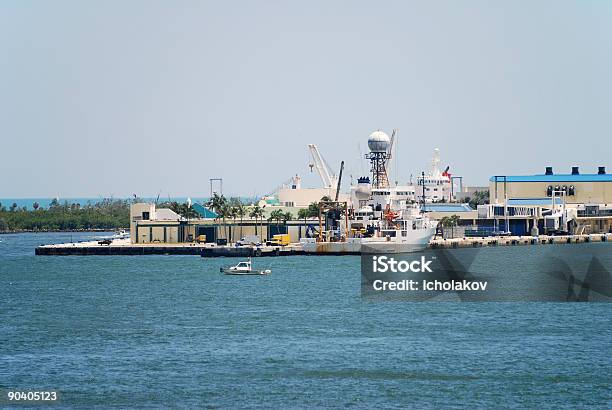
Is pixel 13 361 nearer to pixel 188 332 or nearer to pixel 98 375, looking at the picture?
pixel 98 375

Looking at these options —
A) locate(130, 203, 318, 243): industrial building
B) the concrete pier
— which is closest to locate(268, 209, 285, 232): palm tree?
locate(130, 203, 318, 243): industrial building

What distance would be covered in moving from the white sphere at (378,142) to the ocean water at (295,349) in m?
68.1

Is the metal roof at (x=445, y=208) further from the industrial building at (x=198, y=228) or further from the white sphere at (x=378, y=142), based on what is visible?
the industrial building at (x=198, y=228)

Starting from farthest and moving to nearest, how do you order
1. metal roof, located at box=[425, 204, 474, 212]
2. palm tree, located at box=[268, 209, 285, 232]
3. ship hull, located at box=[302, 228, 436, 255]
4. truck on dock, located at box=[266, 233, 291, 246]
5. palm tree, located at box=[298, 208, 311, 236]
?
metal roof, located at box=[425, 204, 474, 212] < palm tree, located at box=[298, 208, 311, 236] < palm tree, located at box=[268, 209, 285, 232] < truck on dock, located at box=[266, 233, 291, 246] < ship hull, located at box=[302, 228, 436, 255]

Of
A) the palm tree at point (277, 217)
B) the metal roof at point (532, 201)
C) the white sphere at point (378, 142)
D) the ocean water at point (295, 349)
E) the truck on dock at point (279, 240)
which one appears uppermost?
the white sphere at point (378, 142)

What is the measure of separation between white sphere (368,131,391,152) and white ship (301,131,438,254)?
122cm

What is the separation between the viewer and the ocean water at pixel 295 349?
4172 cm

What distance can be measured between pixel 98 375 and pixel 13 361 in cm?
468

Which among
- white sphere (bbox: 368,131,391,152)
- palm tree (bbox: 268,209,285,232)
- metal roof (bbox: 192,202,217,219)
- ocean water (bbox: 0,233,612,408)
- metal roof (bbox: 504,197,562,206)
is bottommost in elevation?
ocean water (bbox: 0,233,612,408)

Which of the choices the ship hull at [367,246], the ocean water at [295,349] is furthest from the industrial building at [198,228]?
the ocean water at [295,349]

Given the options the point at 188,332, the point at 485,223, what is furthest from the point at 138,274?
the point at 485,223

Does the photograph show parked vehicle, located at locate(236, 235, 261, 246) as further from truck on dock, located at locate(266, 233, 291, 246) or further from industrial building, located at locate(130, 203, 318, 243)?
industrial building, located at locate(130, 203, 318, 243)

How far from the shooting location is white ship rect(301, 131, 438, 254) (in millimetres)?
117688

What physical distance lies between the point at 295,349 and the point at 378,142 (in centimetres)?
9658
